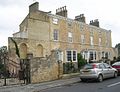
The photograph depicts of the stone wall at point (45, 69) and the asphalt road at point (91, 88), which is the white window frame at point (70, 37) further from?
the asphalt road at point (91, 88)

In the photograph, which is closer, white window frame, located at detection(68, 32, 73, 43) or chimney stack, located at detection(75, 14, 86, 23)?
white window frame, located at detection(68, 32, 73, 43)

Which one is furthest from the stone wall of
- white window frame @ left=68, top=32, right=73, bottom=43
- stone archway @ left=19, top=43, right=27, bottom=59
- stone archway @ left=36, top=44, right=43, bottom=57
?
white window frame @ left=68, top=32, right=73, bottom=43

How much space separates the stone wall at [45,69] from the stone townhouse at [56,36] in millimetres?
9621

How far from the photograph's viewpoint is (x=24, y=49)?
3344 cm

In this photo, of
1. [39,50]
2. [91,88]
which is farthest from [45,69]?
[39,50]

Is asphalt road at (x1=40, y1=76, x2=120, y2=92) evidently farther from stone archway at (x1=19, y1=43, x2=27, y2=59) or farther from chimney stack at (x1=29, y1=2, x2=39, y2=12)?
chimney stack at (x1=29, y1=2, x2=39, y2=12)

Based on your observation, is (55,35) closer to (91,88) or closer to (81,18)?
(81,18)

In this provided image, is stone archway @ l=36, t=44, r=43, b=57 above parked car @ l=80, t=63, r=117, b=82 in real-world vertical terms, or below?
above

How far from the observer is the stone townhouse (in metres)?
33.9

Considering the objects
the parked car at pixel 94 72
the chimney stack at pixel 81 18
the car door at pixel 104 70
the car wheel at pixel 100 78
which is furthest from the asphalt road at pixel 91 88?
the chimney stack at pixel 81 18

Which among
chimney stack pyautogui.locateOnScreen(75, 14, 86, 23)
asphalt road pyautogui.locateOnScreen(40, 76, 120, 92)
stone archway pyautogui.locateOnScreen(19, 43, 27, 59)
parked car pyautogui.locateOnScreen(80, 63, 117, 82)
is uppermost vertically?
chimney stack pyautogui.locateOnScreen(75, 14, 86, 23)

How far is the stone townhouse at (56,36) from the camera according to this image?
33875 millimetres

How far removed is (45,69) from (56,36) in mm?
16828

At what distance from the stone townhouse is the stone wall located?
9621 mm
